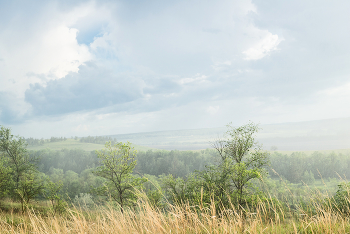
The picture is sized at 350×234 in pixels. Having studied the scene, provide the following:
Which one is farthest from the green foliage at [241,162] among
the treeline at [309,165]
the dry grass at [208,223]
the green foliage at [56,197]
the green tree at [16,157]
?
the treeline at [309,165]

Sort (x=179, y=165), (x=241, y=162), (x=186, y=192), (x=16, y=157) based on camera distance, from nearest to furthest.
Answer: (x=241, y=162)
(x=186, y=192)
(x=16, y=157)
(x=179, y=165)

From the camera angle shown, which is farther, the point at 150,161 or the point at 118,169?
the point at 150,161

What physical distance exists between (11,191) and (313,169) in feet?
431

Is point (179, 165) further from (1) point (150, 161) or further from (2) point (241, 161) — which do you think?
(2) point (241, 161)

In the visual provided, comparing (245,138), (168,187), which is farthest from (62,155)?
(245,138)

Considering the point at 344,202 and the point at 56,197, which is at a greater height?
the point at 56,197

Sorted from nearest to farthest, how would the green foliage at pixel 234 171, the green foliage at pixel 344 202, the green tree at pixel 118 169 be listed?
the green foliage at pixel 344 202
the green foliage at pixel 234 171
the green tree at pixel 118 169

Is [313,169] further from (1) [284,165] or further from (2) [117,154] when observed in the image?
(2) [117,154]

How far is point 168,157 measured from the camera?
5413 inches

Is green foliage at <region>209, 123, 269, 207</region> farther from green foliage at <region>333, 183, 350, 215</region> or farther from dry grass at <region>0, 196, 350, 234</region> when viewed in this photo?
dry grass at <region>0, 196, 350, 234</region>

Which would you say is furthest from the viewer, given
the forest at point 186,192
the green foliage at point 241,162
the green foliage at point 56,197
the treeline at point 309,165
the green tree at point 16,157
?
the treeline at point 309,165

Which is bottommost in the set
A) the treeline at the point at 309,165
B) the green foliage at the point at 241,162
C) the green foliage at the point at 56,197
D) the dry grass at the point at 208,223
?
the treeline at the point at 309,165

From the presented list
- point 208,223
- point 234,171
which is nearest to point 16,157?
point 234,171

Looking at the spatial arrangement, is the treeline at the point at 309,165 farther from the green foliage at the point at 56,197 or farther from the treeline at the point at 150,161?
the green foliage at the point at 56,197
